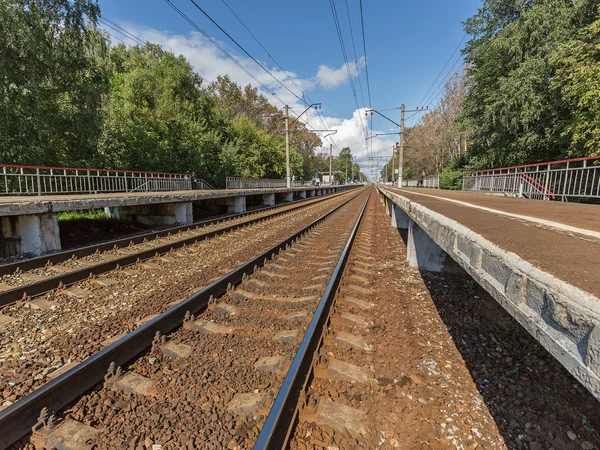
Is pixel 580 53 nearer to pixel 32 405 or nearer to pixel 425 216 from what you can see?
pixel 425 216

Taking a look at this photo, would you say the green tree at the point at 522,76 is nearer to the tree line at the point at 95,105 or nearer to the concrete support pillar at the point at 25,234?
the concrete support pillar at the point at 25,234

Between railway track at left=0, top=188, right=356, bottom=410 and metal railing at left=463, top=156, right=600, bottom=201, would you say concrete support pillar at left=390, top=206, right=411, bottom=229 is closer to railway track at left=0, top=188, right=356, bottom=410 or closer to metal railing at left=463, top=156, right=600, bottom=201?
metal railing at left=463, top=156, right=600, bottom=201

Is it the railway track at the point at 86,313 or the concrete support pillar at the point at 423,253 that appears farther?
the concrete support pillar at the point at 423,253

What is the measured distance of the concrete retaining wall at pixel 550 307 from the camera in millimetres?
994

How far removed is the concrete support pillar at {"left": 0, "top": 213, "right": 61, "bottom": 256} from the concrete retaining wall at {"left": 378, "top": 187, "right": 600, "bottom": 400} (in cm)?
889

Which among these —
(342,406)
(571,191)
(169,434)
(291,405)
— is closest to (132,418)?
(169,434)

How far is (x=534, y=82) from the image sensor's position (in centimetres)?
1741

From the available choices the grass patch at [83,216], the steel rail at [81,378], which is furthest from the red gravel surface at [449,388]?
the grass patch at [83,216]

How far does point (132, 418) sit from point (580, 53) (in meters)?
21.2

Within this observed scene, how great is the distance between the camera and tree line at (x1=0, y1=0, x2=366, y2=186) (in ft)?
44.5

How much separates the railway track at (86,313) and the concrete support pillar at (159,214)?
5541 mm

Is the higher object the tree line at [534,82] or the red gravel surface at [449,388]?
the tree line at [534,82]

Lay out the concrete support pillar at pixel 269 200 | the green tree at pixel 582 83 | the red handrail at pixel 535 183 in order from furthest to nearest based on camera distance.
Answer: the concrete support pillar at pixel 269 200 < the green tree at pixel 582 83 < the red handrail at pixel 535 183

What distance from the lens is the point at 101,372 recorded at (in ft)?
8.86
